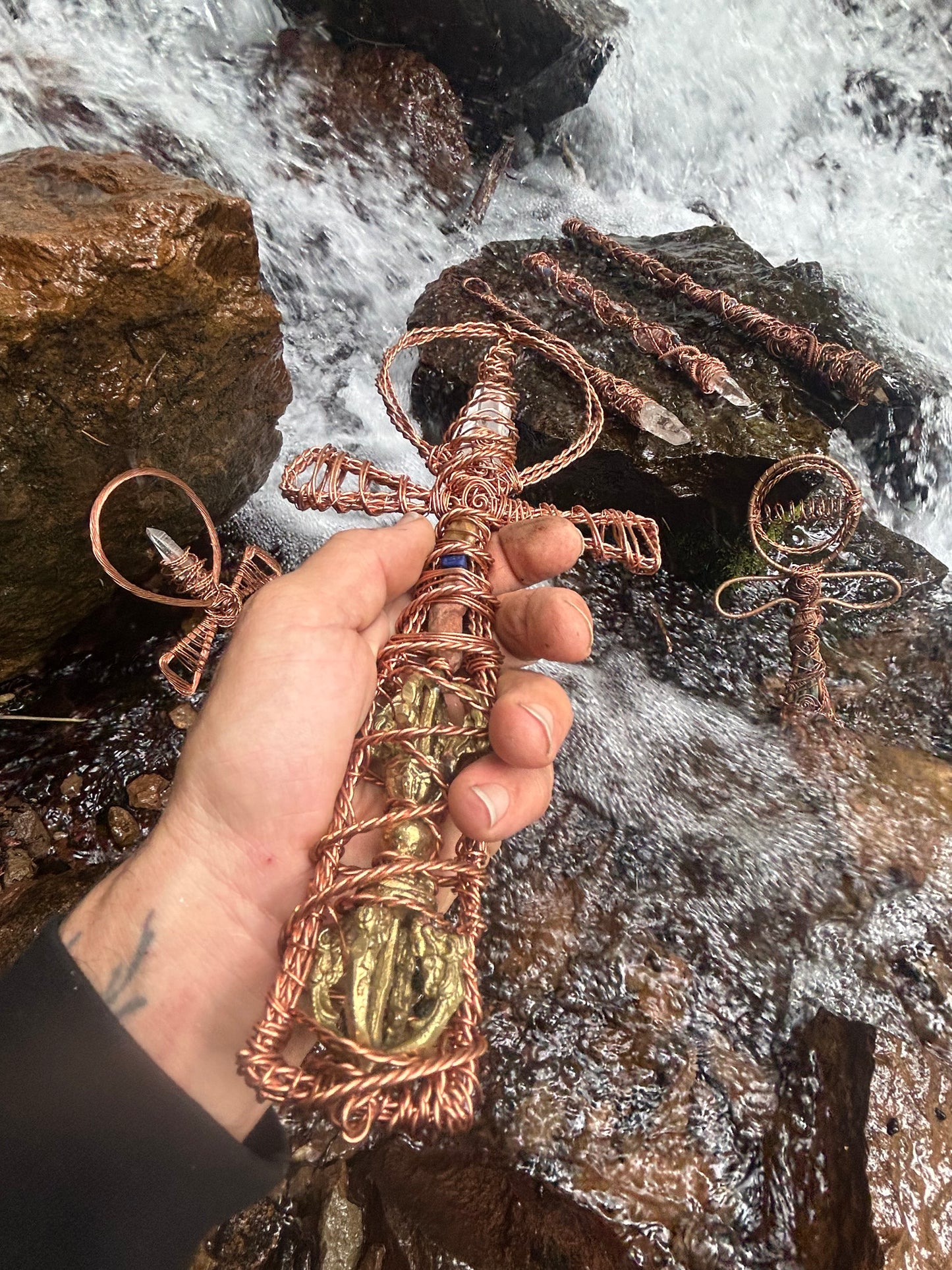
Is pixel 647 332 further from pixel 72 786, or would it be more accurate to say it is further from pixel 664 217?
pixel 664 217

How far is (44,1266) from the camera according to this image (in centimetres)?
142

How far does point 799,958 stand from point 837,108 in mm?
10852

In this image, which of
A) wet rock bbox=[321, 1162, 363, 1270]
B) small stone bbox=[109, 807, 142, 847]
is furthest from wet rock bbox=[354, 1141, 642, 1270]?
small stone bbox=[109, 807, 142, 847]

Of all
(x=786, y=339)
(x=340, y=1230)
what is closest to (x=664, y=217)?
(x=786, y=339)

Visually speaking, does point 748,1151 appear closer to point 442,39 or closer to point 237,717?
point 237,717

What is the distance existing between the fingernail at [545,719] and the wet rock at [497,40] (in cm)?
719

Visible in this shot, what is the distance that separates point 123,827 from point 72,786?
1.01 feet

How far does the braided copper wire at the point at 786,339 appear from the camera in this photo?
13.5ft

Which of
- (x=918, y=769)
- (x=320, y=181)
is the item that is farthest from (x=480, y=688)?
(x=320, y=181)

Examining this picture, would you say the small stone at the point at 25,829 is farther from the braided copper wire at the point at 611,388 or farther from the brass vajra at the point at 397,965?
the braided copper wire at the point at 611,388

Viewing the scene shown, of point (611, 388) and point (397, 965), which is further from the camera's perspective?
point (611, 388)

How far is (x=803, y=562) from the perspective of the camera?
4539 millimetres

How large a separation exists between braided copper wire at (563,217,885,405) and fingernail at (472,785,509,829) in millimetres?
3813

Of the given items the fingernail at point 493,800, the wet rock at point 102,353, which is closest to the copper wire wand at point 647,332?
the wet rock at point 102,353
